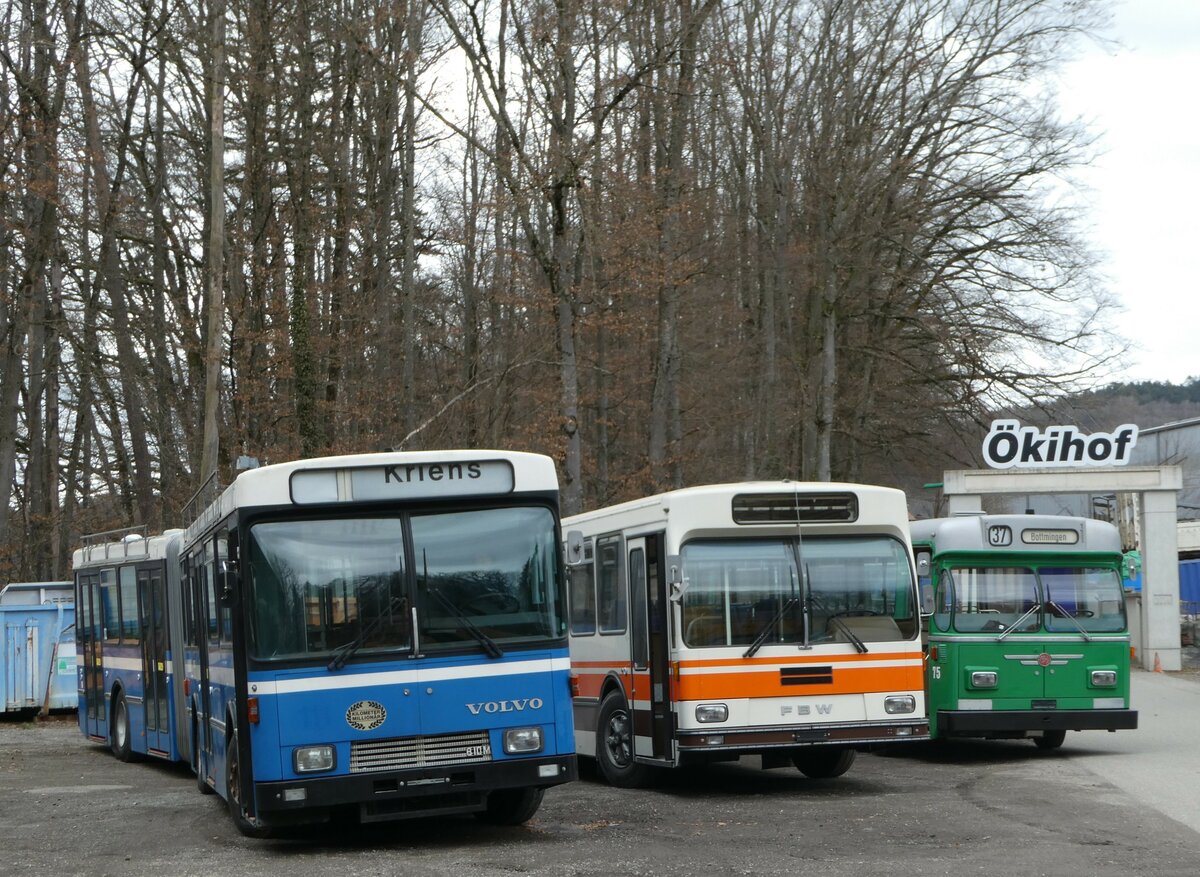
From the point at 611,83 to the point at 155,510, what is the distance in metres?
12.5

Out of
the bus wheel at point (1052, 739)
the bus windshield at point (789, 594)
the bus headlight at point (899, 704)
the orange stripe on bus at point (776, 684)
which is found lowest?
the bus wheel at point (1052, 739)

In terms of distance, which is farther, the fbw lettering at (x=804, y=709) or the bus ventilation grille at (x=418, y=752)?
the fbw lettering at (x=804, y=709)

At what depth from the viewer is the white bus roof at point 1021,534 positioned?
682 inches

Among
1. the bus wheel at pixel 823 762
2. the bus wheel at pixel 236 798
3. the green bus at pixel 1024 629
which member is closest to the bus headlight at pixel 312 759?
the bus wheel at pixel 236 798

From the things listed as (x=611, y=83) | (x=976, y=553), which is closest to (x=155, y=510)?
(x=611, y=83)

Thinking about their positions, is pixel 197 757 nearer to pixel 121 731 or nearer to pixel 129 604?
pixel 129 604

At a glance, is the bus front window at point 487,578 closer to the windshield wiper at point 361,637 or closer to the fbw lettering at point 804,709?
the windshield wiper at point 361,637

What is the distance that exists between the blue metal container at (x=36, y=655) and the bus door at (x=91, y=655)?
4.67 metres

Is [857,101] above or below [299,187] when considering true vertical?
above

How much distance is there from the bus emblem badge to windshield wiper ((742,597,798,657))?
169 inches

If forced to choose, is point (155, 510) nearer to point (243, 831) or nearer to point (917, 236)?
point (917, 236)

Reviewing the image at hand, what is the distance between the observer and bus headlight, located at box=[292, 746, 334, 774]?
10.7 metres

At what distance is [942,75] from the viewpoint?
39.6 meters

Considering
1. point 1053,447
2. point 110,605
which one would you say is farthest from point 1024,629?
point 1053,447
